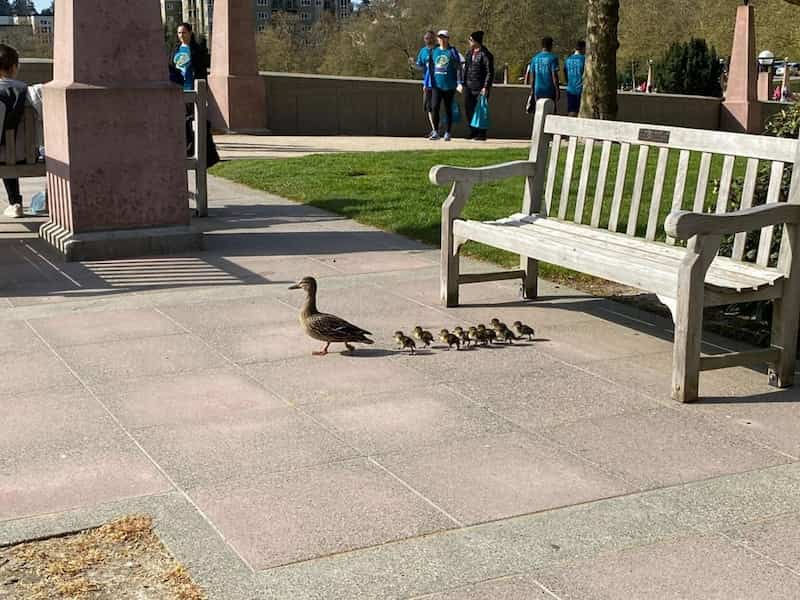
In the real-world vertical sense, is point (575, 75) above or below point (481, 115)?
above

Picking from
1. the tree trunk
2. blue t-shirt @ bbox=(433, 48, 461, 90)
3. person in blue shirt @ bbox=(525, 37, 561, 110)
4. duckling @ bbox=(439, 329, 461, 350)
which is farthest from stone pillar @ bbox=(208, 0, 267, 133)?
duckling @ bbox=(439, 329, 461, 350)

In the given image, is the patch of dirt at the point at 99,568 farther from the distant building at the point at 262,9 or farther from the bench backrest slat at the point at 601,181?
the distant building at the point at 262,9

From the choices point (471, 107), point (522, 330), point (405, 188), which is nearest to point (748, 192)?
point (522, 330)

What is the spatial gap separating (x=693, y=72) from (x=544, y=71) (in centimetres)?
1738

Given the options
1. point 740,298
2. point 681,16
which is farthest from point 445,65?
point 681,16

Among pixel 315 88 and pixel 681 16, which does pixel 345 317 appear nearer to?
pixel 315 88

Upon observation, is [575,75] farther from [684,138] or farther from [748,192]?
[748,192]

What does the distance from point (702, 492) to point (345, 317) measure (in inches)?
121

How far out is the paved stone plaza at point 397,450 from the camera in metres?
3.70

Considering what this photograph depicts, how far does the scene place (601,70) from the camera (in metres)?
17.2

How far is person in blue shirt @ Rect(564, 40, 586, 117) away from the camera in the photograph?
2108cm

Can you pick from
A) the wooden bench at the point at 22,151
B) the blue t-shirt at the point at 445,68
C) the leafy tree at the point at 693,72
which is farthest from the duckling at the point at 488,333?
the leafy tree at the point at 693,72

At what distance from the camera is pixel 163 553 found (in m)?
3.78

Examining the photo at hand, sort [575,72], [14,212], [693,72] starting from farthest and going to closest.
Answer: [693,72] < [575,72] < [14,212]
